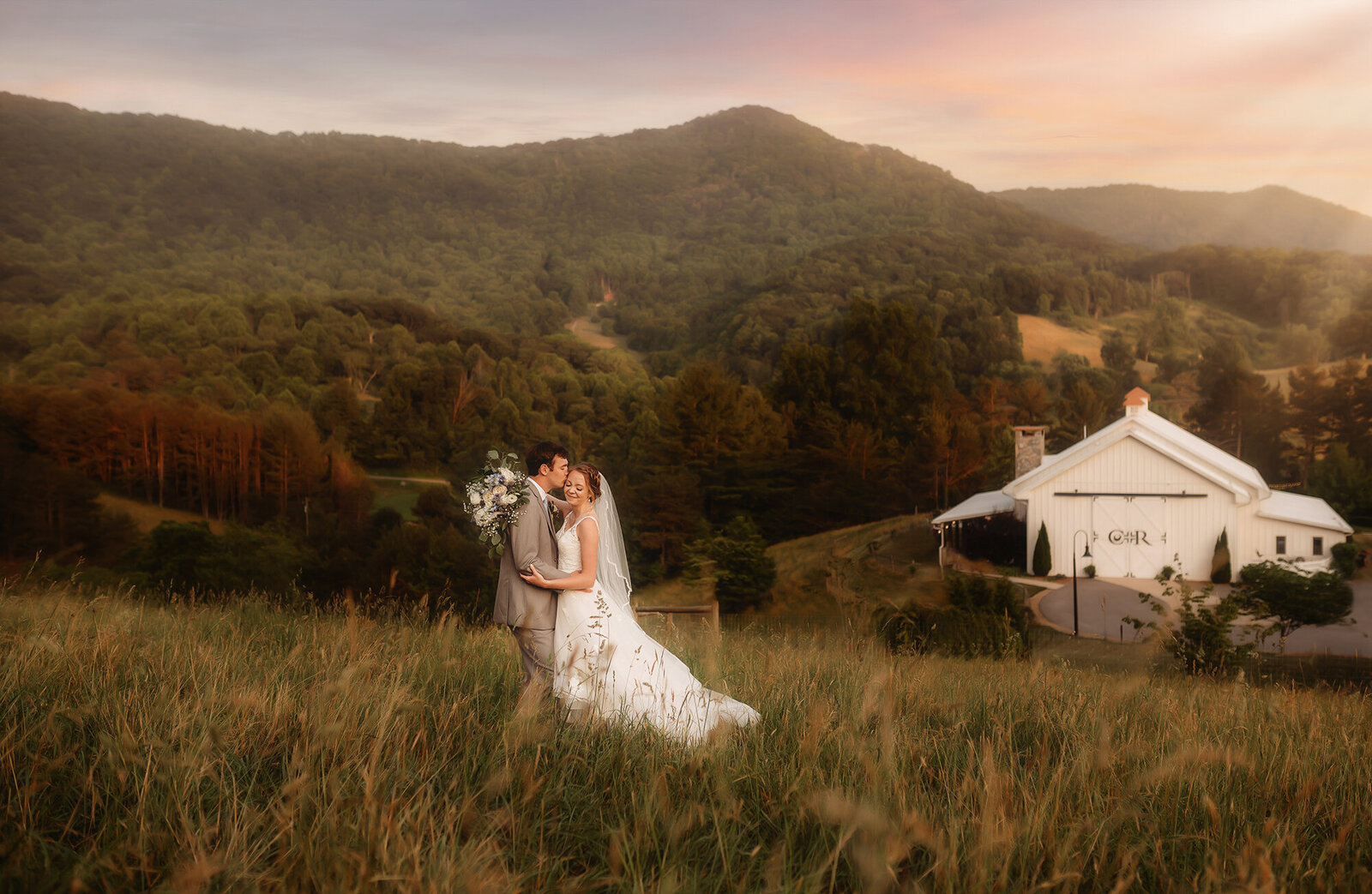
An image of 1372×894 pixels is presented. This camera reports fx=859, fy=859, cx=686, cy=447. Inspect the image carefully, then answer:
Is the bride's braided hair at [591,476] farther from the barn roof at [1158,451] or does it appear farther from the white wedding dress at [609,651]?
the barn roof at [1158,451]

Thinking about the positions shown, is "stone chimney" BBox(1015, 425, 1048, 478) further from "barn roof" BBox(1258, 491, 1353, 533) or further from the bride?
the bride

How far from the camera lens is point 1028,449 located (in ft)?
125

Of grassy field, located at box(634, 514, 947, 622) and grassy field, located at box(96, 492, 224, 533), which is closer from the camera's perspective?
grassy field, located at box(634, 514, 947, 622)

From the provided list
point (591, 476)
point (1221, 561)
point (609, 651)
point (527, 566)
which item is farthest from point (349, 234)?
point (609, 651)

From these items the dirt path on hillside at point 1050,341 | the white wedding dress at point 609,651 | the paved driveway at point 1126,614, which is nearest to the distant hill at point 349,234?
the dirt path on hillside at point 1050,341

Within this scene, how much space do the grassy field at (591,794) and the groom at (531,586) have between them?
0.72 metres

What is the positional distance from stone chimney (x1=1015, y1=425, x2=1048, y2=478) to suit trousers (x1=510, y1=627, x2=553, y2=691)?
3599 centimetres

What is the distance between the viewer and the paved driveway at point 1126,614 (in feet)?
67.0

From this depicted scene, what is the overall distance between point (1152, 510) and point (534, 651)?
103 ft

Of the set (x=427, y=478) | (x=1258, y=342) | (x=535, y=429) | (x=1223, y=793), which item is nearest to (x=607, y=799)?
(x=1223, y=793)

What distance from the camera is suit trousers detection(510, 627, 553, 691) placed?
4.53 meters

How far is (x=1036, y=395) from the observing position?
73438 mm

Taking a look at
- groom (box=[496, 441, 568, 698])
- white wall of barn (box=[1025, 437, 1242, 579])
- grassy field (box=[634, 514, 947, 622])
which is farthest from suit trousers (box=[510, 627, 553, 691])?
white wall of barn (box=[1025, 437, 1242, 579])

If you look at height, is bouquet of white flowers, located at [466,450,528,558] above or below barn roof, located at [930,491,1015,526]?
above
